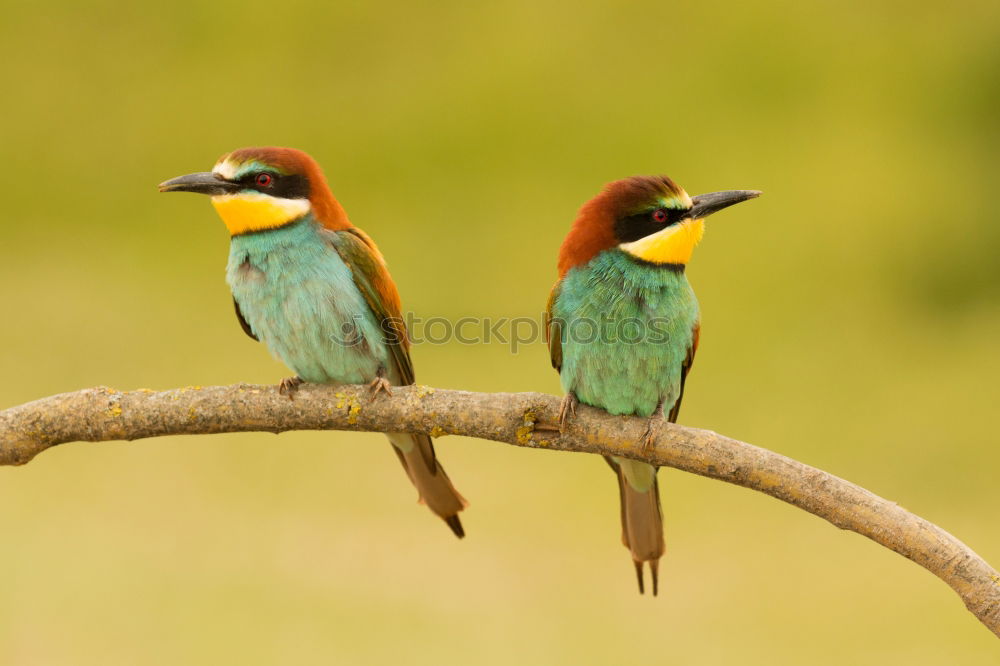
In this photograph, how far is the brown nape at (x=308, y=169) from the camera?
2328mm

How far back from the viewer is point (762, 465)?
1943mm

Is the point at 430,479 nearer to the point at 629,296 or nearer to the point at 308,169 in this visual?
the point at 629,296

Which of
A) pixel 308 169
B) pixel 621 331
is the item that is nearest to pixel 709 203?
pixel 621 331

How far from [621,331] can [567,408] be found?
275mm

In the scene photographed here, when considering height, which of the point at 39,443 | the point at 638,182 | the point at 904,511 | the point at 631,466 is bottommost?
the point at 631,466

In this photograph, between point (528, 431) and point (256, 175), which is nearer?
point (528, 431)

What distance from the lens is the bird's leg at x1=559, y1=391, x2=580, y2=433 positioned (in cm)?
210

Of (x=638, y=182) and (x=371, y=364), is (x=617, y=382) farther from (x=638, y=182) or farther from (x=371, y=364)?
(x=371, y=364)

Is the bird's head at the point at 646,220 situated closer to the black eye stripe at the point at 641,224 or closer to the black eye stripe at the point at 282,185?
the black eye stripe at the point at 641,224

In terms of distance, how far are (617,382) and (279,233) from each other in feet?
3.07

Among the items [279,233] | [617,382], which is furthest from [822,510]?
[279,233]

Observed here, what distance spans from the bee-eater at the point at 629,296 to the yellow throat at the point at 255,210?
69cm

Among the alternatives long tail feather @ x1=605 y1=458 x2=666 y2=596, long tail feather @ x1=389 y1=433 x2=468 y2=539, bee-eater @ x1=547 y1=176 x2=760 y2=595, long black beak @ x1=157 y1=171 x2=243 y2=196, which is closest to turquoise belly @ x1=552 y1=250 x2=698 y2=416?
bee-eater @ x1=547 y1=176 x2=760 y2=595

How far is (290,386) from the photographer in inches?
93.9
